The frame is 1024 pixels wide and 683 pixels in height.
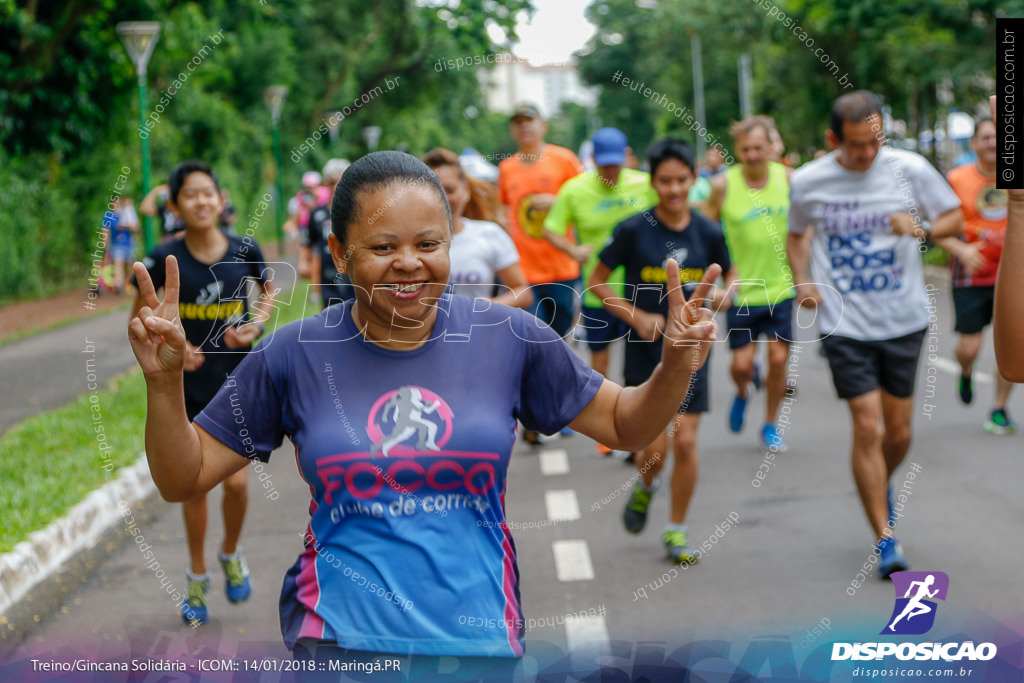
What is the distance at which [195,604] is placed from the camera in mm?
5191

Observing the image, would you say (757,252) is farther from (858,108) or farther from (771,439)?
(858,108)

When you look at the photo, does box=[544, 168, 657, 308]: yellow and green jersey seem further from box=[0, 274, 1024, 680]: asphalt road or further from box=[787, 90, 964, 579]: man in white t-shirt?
box=[787, 90, 964, 579]: man in white t-shirt

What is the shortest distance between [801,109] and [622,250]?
23.8 m

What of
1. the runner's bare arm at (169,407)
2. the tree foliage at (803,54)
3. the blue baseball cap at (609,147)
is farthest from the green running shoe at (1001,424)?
the runner's bare arm at (169,407)

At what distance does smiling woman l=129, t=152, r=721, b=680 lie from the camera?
92.2 inches

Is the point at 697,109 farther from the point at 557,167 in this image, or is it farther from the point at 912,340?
the point at 912,340

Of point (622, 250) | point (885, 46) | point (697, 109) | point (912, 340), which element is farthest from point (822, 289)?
point (697, 109)

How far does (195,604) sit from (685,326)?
3427 mm

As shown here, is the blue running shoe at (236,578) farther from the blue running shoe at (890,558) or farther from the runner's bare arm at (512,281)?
the blue running shoe at (890,558)

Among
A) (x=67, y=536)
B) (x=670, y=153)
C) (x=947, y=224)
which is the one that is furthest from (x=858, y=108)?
(x=67, y=536)

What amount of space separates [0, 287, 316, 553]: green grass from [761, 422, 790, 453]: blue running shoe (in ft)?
9.83

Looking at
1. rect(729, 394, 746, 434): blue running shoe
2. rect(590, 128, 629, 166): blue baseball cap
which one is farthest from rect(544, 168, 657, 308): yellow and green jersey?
rect(729, 394, 746, 434): blue running shoe

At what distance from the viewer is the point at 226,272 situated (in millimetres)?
5391

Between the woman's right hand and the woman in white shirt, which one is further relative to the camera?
the woman in white shirt
